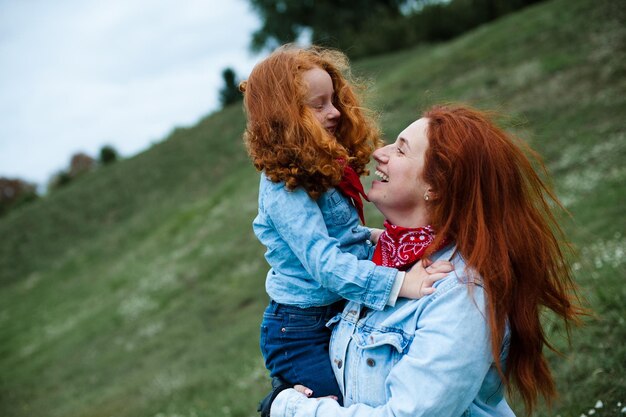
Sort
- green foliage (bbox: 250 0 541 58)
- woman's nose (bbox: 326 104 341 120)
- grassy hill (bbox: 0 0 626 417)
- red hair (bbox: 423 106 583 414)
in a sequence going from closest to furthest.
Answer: red hair (bbox: 423 106 583 414)
woman's nose (bbox: 326 104 341 120)
grassy hill (bbox: 0 0 626 417)
green foliage (bbox: 250 0 541 58)

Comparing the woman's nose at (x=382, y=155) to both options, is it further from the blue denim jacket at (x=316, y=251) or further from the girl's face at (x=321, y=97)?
the girl's face at (x=321, y=97)

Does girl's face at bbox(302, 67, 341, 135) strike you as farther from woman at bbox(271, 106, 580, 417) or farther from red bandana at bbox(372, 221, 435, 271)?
red bandana at bbox(372, 221, 435, 271)

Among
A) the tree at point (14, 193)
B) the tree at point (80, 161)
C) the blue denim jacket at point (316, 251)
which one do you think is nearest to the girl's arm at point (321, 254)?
the blue denim jacket at point (316, 251)

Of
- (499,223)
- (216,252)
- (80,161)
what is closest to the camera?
(499,223)

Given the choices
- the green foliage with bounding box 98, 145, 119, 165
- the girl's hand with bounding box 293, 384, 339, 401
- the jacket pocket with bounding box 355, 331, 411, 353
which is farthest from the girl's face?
the green foliage with bounding box 98, 145, 119, 165

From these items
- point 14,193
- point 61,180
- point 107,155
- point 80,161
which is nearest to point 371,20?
point 107,155

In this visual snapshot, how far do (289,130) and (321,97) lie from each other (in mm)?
509

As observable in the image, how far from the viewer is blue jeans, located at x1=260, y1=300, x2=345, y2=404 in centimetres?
312

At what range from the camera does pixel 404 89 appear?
27.2 meters

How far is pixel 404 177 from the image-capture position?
2953mm

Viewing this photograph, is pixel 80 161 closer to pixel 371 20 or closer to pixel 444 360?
pixel 371 20

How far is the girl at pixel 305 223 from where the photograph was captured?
296 cm

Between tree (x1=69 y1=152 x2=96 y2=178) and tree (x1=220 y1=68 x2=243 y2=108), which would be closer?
tree (x1=220 y1=68 x2=243 y2=108)

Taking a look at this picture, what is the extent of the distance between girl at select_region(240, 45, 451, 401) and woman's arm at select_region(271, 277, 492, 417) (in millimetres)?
263
